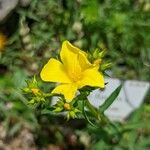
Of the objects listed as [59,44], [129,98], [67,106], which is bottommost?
[129,98]

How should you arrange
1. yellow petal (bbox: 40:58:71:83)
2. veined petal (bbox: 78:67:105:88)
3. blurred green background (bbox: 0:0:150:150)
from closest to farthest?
1. veined petal (bbox: 78:67:105:88)
2. yellow petal (bbox: 40:58:71:83)
3. blurred green background (bbox: 0:0:150:150)

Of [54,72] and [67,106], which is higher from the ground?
[54,72]

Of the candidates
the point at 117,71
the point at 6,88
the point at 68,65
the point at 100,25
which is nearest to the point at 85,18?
the point at 100,25

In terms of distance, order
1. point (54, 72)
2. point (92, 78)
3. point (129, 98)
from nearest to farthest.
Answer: point (92, 78) → point (54, 72) → point (129, 98)

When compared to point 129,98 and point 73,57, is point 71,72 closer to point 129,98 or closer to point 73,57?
point 73,57

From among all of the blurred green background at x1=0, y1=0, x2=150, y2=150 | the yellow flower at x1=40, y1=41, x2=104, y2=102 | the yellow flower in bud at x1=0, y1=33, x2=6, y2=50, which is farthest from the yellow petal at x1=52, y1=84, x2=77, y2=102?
the yellow flower in bud at x1=0, y1=33, x2=6, y2=50

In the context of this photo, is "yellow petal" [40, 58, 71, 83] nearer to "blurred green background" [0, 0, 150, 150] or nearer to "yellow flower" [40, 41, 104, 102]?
"yellow flower" [40, 41, 104, 102]

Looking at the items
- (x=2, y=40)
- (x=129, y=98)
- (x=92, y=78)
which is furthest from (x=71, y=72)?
(x=2, y=40)

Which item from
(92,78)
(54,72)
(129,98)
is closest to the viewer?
(92,78)
